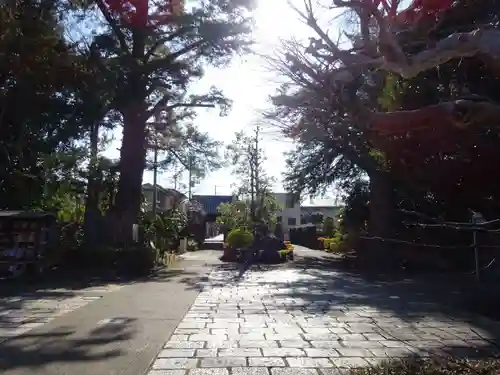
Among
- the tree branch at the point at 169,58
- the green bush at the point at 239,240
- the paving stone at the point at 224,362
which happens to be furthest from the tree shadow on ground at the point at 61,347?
the green bush at the point at 239,240

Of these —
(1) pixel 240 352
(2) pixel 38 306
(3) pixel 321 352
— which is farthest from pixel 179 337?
(2) pixel 38 306

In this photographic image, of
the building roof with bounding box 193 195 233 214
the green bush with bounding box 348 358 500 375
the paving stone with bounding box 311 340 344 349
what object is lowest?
the paving stone with bounding box 311 340 344 349

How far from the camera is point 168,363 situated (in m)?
6.91

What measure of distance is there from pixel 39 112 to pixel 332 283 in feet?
36.7

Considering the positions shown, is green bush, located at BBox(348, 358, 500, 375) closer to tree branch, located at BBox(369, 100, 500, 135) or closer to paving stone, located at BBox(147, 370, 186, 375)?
paving stone, located at BBox(147, 370, 186, 375)

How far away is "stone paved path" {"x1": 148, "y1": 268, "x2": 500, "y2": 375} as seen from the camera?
22.7 feet

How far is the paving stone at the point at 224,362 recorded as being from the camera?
679cm

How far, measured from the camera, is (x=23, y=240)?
18891 millimetres

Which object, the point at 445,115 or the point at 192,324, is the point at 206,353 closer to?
the point at 192,324

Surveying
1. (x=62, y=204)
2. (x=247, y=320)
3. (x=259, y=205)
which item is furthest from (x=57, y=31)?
(x=259, y=205)

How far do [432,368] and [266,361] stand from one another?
201 cm

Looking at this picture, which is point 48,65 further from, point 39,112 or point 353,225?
point 353,225

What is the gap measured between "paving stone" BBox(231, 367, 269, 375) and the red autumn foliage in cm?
1924

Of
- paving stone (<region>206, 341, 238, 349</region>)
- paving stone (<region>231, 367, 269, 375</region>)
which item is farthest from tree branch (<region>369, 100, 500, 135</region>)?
paving stone (<region>206, 341, 238, 349</region>)
